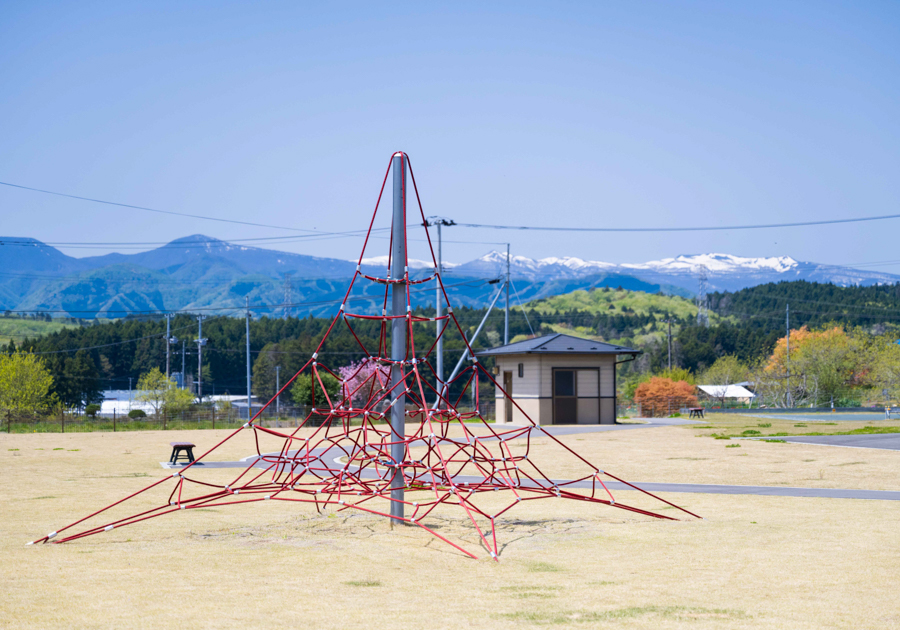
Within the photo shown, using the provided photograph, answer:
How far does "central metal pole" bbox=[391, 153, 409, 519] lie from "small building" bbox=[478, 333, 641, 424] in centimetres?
2326

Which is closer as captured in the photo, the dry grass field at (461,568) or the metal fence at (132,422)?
the dry grass field at (461,568)

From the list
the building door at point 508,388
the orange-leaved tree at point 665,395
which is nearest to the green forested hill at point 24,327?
the orange-leaved tree at point 665,395

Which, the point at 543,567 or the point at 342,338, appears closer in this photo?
the point at 543,567

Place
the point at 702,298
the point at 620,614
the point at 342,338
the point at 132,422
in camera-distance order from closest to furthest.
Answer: the point at 620,614 → the point at 132,422 → the point at 342,338 → the point at 702,298

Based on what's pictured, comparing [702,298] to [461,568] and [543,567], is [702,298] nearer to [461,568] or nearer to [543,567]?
[543,567]

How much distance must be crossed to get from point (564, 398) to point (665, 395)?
938 inches

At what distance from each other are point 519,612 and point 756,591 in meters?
2.06

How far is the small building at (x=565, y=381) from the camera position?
34312 millimetres

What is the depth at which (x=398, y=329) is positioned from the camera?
10664 mm

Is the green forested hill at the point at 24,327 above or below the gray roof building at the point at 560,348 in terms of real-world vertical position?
below

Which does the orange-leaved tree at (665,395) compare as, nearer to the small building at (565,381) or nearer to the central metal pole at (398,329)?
the small building at (565,381)

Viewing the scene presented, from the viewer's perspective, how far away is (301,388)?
52406 millimetres

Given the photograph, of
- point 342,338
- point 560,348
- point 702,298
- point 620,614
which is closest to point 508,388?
point 560,348

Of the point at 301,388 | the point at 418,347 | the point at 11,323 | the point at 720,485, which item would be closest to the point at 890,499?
the point at 720,485
